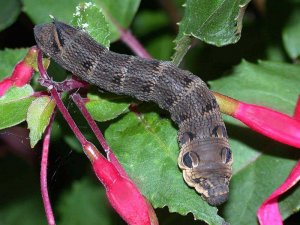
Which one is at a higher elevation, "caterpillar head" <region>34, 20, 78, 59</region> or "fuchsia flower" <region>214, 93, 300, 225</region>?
"caterpillar head" <region>34, 20, 78, 59</region>

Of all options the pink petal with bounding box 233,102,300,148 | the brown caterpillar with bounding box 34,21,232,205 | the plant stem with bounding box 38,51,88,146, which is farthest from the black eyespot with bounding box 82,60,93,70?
the pink petal with bounding box 233,102,300,148

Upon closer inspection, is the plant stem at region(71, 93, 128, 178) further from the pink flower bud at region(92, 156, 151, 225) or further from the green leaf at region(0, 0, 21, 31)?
the green leaf at region(0, 0, 21, 31)

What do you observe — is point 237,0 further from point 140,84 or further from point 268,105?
point 268,105

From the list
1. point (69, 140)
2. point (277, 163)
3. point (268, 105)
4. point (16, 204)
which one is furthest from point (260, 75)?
point (16, 204)

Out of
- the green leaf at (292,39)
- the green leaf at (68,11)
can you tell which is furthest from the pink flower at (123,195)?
the green leaf at (292,39)

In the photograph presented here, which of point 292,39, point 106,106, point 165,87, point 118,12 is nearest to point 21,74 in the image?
point 106,106

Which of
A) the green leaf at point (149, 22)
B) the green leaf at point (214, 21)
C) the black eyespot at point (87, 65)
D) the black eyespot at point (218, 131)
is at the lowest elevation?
the green leaf at point (149, 22)

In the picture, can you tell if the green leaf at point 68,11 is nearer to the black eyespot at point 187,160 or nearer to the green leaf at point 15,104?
the green leaf at point 15,104
